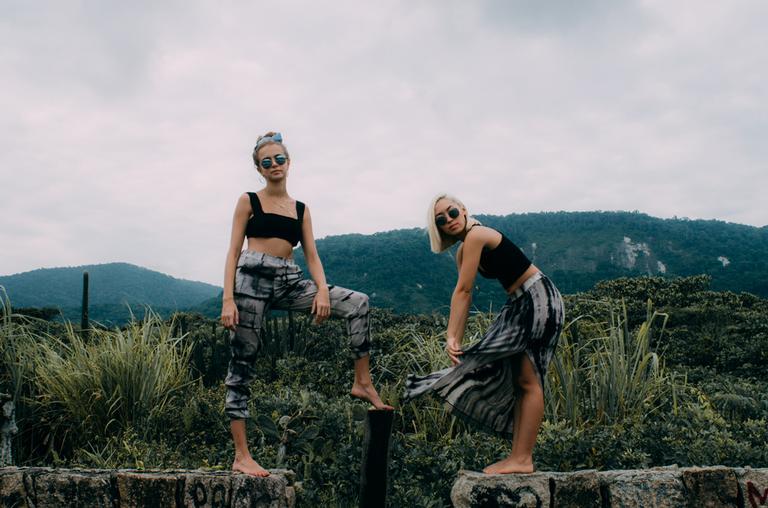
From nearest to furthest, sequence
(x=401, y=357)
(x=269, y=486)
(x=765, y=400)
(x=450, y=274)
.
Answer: (x=269, y=486)
(x=765, y=400)
(x=401, y=357)
(x=450, y=274)

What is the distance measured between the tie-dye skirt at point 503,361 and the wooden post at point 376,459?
0.70 ft

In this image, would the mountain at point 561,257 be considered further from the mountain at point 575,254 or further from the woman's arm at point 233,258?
the woman's arm at point 233,258

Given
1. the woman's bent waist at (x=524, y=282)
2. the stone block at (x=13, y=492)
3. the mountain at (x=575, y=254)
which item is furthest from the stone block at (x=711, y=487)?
the mountain at (x=575, y=254)

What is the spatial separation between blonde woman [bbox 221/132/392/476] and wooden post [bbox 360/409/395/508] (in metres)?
0.11

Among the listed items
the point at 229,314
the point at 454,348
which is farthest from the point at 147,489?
the point at 454,348

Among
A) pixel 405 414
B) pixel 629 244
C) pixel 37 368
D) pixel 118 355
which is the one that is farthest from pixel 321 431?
pixel 629 244

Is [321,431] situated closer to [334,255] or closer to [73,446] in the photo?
[73,446]

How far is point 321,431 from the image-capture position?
4359 mm

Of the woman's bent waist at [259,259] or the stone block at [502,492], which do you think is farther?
the woman's bent waist at [259,259]

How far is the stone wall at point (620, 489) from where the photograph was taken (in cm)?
296

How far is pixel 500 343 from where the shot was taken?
9.91ft

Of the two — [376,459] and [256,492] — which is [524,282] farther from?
[256,492]

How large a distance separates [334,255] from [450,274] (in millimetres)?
9848

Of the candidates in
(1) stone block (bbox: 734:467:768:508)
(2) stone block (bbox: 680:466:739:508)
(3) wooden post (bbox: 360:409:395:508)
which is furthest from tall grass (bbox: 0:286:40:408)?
(1) stone block (bbox: 734:467:768:508)
